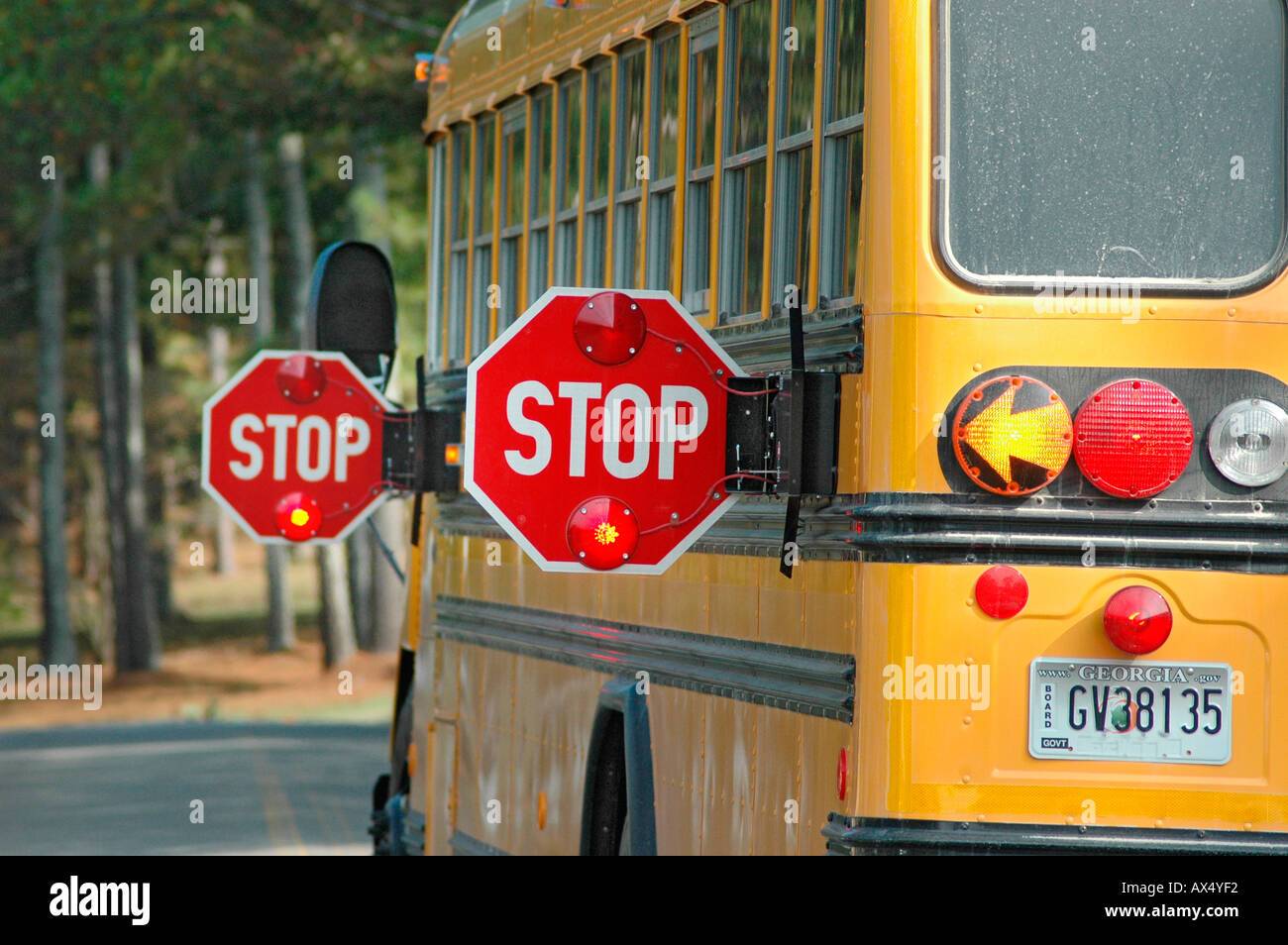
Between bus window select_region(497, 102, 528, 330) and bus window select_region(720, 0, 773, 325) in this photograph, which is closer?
bus window select_region(720, 0, 773, 325)

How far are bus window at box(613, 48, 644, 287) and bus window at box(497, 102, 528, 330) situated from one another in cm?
136

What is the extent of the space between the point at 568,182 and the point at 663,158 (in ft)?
3.48

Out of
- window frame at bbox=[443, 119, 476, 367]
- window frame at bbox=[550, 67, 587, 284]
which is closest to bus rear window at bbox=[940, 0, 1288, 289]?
window frame at bbox=[550, 67, 587, 284]

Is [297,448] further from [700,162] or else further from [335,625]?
[335,625]

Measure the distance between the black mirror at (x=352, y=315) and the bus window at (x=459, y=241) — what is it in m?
0.22

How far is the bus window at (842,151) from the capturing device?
19.3ft

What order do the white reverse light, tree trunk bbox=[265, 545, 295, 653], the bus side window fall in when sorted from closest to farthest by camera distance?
the white reverse light < the bus side window < tree trunk bbox=[265, 545, 295, 653]

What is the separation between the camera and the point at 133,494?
4012 cm

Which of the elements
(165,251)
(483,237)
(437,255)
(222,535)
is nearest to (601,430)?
(483,237)

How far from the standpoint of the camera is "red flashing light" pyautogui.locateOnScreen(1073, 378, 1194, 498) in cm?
562

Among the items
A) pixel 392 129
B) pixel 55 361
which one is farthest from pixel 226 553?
pixel 392 129

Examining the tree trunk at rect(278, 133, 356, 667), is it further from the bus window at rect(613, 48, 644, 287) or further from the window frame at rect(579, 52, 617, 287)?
the bus window at rect(613, 48, 644, 287)
